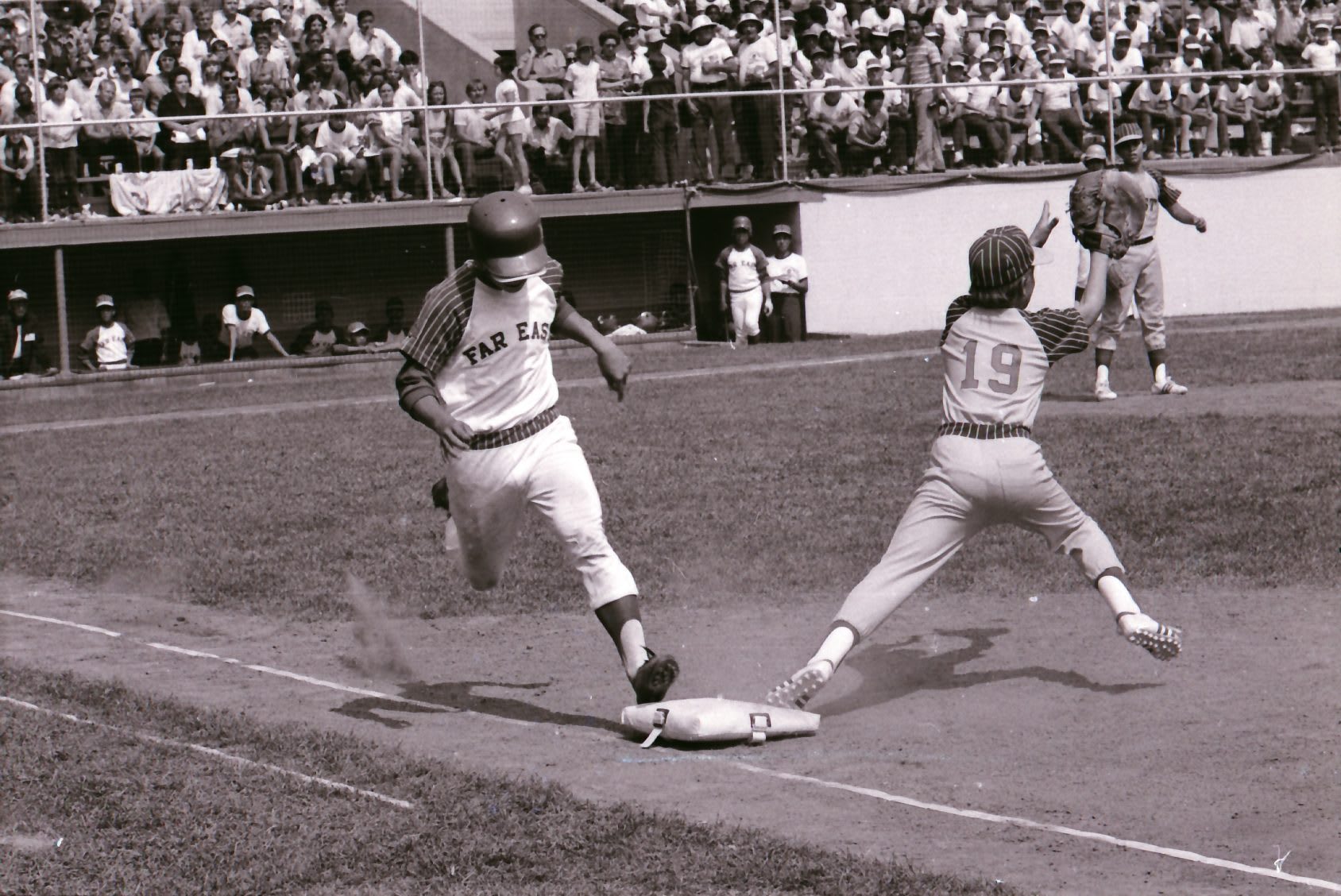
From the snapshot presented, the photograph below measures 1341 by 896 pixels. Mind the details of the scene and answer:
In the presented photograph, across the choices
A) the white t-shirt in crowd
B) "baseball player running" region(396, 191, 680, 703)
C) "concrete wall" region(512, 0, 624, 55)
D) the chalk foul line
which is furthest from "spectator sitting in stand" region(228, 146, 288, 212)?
"baseball player running" region(396, 191, 680, 703)

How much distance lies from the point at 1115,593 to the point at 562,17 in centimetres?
2028

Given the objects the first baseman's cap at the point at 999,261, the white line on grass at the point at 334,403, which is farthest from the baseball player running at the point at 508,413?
the white line on grass at the point at 334,403

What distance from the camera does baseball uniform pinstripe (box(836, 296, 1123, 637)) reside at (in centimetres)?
717

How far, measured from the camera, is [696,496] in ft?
41.6

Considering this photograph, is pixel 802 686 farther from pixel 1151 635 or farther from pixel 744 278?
pixel 744 278

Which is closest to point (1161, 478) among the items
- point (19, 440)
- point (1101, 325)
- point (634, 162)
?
point (1101, 325)

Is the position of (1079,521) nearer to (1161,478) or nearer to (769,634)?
(769,634)

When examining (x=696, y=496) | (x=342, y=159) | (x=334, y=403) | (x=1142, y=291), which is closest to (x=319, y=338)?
(x=342, y=159)

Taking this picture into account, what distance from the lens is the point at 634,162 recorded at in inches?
965

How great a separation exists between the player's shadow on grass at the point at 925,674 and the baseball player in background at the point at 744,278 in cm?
1480

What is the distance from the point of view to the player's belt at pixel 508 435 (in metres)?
7.16

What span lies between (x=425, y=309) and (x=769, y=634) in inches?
109

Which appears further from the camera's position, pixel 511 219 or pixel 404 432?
pixel 404 432

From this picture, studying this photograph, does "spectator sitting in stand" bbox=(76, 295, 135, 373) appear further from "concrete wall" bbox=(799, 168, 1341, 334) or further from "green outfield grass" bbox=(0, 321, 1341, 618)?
"concrete wall" bbox=(799, 168, 1341, 334)
